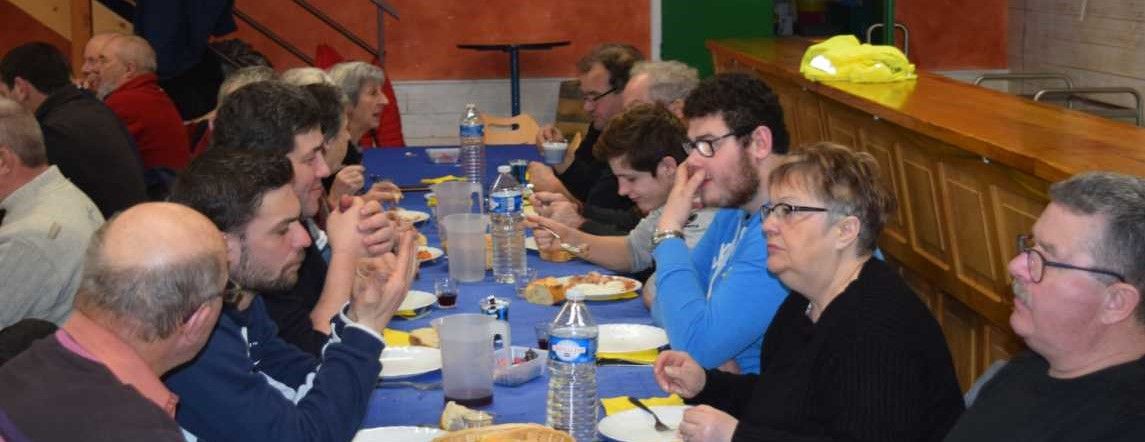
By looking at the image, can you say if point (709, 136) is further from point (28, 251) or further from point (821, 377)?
point (28, 251)

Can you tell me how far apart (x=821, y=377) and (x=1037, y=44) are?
23.5 ft

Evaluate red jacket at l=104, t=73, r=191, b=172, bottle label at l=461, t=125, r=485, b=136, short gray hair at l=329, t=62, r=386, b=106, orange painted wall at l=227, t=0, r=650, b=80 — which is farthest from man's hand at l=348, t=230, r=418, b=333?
orange painted wall at l=227, t=0, r=650, b=80

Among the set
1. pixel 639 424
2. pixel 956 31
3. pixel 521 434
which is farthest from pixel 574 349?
pixel 956 31

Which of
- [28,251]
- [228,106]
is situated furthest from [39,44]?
[228,106]

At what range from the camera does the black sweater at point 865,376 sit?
2.30m

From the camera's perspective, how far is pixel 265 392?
2375 mm

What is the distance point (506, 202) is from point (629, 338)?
2.81 ft

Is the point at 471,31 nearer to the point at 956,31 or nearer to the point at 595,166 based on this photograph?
the point at 956,31

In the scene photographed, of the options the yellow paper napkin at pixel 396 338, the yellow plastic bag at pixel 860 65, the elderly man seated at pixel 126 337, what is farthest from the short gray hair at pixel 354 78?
the elderly man seated at pixel 126 337

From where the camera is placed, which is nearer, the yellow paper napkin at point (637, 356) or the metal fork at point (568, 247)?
the yellow paper napkin at point (637, 356)

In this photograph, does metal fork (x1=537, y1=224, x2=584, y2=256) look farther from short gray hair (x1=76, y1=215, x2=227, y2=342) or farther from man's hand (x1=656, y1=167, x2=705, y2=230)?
short gray hair (x1=76, y1=215, x2=227, y2=342)

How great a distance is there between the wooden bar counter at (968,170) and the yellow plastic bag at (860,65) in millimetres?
88

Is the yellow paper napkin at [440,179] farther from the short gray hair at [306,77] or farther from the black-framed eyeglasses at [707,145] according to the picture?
the black-framed eyeglasses at [707,145]

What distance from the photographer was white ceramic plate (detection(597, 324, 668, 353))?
10.3ft
